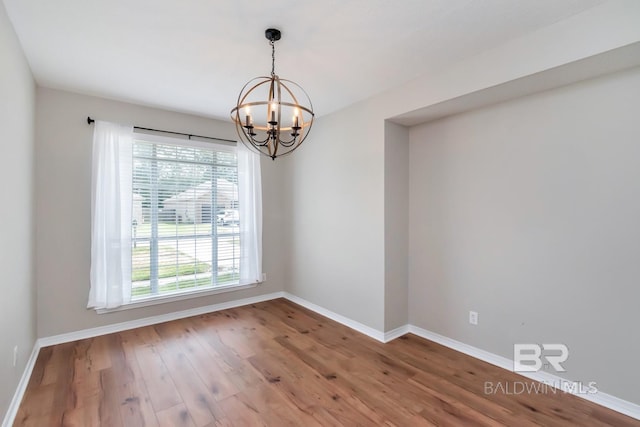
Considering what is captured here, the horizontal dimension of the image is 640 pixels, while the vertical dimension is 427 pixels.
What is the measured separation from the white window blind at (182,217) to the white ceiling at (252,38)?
93 cm

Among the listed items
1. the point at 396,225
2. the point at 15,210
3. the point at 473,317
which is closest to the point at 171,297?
the point at 15,210

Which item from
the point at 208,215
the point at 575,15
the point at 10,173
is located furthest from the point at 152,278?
the point at 575,15

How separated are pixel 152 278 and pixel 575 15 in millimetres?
4538

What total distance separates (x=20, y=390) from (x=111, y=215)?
5.54 feet

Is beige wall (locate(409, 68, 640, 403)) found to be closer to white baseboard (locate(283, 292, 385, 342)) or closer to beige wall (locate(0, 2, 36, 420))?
white baseboard (locate(283, 292, 385, 342))

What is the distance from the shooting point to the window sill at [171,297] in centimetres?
340

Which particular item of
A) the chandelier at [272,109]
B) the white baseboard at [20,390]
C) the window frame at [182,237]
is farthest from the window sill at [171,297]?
the chandelier at [272,109]

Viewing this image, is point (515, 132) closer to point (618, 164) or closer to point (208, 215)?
point (618, 164)

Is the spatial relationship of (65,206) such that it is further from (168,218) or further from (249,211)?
(249,211)

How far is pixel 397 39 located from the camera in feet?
7.08

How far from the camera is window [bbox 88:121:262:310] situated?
3240 millimetres

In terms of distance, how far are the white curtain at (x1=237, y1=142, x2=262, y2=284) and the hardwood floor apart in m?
1.14

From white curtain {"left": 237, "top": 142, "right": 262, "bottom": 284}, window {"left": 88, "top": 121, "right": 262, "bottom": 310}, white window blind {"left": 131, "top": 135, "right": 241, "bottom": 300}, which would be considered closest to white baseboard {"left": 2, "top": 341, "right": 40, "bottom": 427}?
window {"left": 88, "top": 121, "right": 262, "bottom": 310}

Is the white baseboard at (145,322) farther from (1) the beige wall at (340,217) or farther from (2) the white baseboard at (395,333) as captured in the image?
(2) the white baseboard at (395,333)
